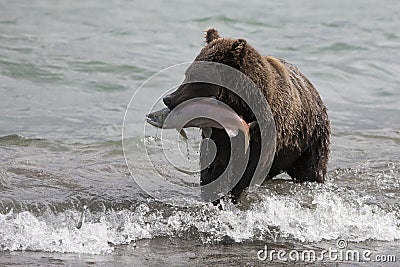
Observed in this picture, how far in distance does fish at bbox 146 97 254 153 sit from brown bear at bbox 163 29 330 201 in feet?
0.30

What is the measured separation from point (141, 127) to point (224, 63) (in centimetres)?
438

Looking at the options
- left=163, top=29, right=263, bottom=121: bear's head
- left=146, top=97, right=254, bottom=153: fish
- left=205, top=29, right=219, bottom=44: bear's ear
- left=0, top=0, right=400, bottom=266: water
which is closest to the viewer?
left=146, top=97, right=254, bottom=153: fish

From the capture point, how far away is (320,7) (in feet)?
63.3

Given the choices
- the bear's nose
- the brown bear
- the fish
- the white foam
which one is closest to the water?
the white foam

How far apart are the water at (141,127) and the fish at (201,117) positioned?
2.96ft

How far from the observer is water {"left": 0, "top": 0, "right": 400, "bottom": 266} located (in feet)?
18.8

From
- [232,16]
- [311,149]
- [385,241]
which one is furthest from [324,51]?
[385,241]

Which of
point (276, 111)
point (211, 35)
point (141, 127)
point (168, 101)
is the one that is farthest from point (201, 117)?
point (141, 127)

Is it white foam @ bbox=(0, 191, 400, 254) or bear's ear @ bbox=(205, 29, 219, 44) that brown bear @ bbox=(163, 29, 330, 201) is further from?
white foam @ bbox=(0, 191, 400, 254)

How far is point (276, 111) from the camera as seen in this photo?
5980mm

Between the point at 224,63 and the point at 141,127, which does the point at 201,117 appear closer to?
the point at 224,63

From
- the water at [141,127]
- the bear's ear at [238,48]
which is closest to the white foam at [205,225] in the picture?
the water at [141,127]

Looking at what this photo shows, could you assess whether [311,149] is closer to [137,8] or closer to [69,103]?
[69,103]

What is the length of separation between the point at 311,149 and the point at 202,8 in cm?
1194
